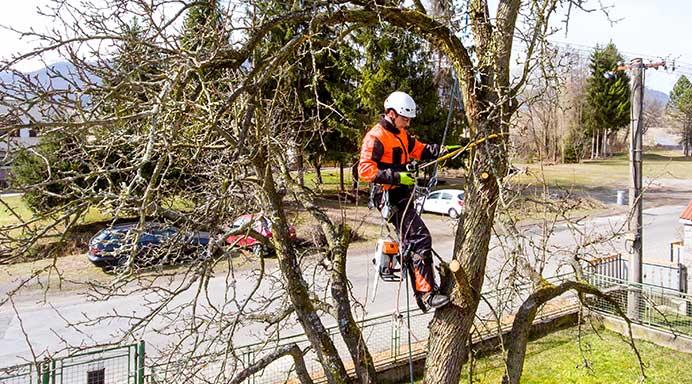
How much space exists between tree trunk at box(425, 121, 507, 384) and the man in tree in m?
0.19

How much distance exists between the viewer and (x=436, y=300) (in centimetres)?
385

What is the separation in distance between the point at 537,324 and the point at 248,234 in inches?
336

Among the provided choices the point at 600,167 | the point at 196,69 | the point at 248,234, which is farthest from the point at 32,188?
the point at 600,167

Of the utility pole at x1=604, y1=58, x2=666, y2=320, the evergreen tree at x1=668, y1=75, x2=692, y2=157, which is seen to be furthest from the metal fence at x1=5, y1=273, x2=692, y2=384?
the evergreen tree at x1=668, y1=75, x2=692, y2=157

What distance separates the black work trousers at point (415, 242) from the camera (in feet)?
13.5

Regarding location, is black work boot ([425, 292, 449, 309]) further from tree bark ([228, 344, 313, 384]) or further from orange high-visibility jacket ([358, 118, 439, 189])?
tree bark ([228, 344, 313, 384])

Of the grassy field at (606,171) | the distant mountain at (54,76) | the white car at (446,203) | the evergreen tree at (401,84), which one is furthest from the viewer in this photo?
the grassy field at (606,171)

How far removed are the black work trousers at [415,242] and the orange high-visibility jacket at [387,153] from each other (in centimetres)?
15

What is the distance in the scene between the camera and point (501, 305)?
488 cm

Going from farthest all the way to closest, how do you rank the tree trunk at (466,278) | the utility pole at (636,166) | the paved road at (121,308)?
the utility pole at (636,166), the paved road at (121,308), the tree trunk at (466,278)

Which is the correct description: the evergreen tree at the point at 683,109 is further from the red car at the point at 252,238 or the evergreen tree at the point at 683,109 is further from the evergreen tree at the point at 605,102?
the red car at the point at 252,238

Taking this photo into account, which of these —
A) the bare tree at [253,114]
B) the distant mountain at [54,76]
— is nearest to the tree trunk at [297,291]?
the bare tree at [253,114]

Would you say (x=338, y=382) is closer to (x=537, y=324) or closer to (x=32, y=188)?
(x=32, y=188)

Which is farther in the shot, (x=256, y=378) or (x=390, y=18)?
(x=256, y=378)
